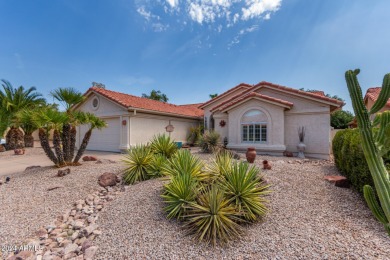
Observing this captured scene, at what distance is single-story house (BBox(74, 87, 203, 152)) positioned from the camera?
16.2 meters

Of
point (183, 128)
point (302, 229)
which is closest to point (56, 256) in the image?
point (302, 229)

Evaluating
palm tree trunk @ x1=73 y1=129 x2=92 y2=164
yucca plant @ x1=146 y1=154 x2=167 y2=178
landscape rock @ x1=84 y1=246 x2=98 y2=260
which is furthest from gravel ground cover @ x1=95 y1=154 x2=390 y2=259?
palm tree trunk @ x1=73 y1=129 x2=92 y2=164

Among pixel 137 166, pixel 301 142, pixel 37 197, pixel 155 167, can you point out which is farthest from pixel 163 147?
pixel 301 142

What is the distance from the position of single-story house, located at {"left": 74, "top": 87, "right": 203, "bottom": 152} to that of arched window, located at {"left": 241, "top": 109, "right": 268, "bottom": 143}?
7.94m

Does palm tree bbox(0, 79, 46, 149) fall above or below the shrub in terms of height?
above

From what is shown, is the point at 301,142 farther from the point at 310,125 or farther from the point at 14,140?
the point at 14,140

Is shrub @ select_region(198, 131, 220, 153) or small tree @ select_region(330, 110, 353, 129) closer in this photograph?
shrub @ select_region(198, 131, 220, 153)

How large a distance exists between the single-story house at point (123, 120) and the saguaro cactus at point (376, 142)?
50.4 feet

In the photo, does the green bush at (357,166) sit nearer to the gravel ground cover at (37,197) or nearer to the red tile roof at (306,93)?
the red tile roof at (306,93)

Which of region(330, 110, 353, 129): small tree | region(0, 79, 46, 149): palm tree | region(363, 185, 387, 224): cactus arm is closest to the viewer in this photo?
region(363, 185, 387, 224): cactus arm

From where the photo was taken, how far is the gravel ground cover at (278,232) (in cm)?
354

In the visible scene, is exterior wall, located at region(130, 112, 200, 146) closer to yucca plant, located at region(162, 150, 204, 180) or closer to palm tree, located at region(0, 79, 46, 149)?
yucca plant, located at region(162, 150, 204, 180)

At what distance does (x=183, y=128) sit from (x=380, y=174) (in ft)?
63.7

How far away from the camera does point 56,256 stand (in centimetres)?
398
